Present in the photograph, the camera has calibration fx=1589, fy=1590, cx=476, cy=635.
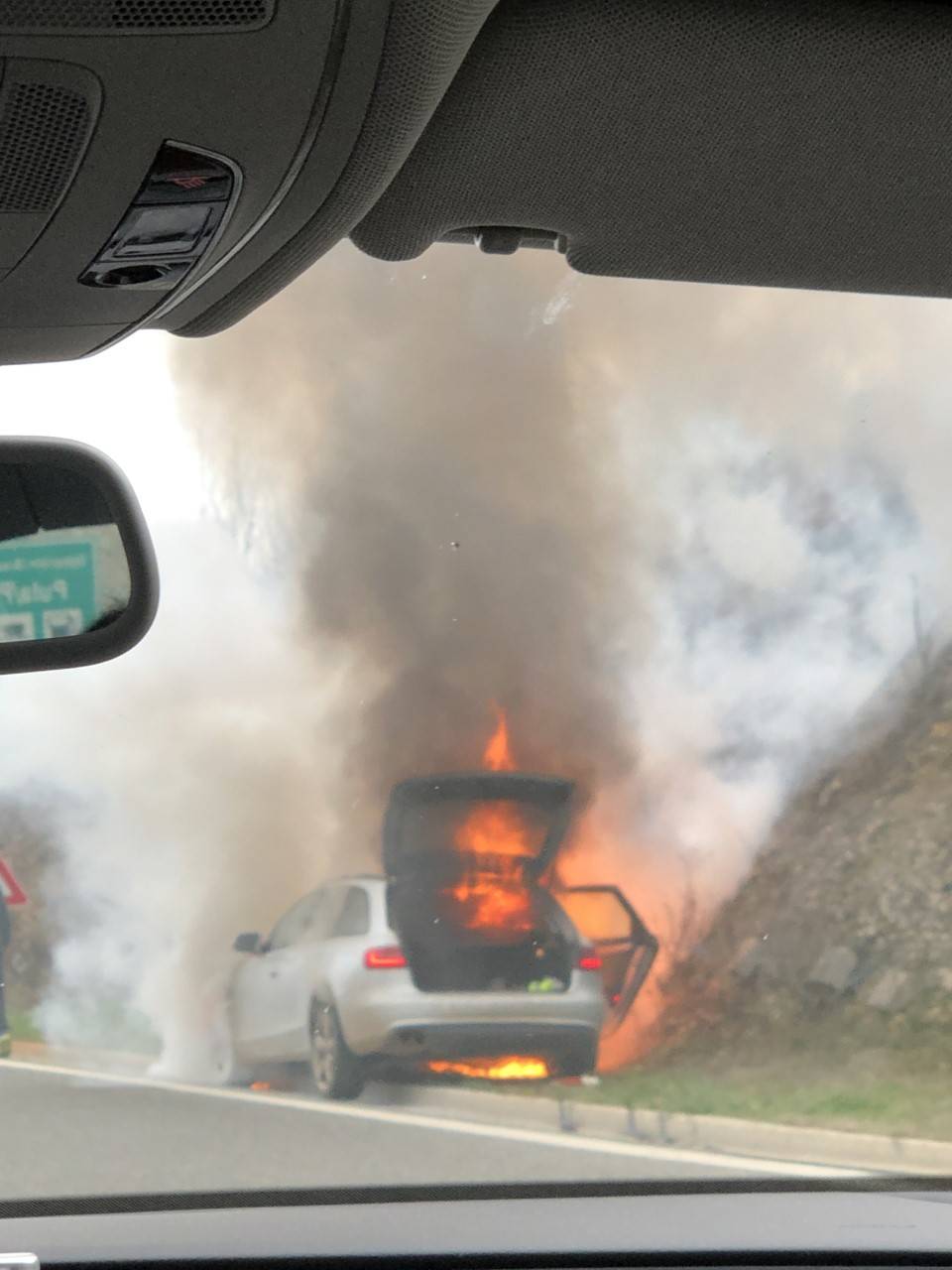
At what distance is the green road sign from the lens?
1368mm

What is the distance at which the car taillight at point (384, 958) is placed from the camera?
302 inches

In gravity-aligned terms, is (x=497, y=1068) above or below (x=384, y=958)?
below

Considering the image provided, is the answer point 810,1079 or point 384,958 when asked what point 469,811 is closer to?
point 384,958

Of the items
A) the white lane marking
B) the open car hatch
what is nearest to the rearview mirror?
the white lane marking

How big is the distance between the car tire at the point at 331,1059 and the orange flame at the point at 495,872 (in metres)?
1.44

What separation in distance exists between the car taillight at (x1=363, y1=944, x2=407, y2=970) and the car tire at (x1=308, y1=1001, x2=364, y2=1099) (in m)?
0.29

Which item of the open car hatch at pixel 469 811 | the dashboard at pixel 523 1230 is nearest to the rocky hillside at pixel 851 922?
the open car hatch at pixel 469 811

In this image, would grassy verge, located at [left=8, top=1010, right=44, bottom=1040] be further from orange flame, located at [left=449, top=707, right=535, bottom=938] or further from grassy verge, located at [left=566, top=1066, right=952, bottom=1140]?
grassy verge, located at [left=566, top=1066, right=952, bottom=1140]

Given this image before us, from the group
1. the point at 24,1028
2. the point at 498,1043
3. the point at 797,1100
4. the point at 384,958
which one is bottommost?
the point at 24,1028

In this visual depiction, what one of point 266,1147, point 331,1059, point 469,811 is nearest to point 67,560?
point 266,1147

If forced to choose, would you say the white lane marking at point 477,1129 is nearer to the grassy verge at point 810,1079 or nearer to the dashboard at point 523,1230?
the grassy verge at point 810,1079

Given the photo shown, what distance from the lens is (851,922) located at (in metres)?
17.7

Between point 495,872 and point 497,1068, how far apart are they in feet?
11.2

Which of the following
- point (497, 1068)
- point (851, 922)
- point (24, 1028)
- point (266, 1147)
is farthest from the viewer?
point (851, 922)
